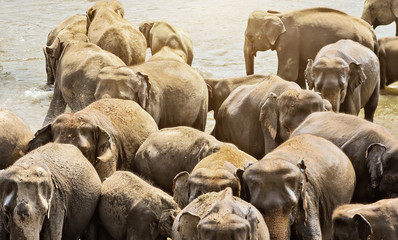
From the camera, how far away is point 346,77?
9.71 m

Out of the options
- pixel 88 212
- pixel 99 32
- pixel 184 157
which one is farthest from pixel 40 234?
pixel 99 32

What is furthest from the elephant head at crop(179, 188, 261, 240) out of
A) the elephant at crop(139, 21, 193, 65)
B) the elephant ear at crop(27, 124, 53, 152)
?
the elephant at crop(139, 21, 193, 65)

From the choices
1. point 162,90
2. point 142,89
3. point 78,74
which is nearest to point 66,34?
point 78,74

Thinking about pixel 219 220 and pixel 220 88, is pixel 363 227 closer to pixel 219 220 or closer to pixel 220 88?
pixel 219 220

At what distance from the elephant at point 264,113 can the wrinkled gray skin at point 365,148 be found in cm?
37

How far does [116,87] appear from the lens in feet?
29.9

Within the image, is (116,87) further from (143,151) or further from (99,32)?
(99,32)

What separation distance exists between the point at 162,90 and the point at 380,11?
6.95 metres

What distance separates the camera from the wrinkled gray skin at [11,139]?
748 cm

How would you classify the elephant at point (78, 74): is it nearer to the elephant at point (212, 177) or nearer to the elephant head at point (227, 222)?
the elephant at point (212, 177)

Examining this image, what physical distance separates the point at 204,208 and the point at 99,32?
626 centimetres

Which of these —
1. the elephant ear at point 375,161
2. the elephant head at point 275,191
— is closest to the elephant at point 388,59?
the elephant ear at point 375,161

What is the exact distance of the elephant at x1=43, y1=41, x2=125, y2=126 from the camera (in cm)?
970

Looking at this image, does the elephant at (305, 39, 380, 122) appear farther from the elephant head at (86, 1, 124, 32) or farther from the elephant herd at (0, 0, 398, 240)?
the elephant head at (86, 1, 124, 32)
